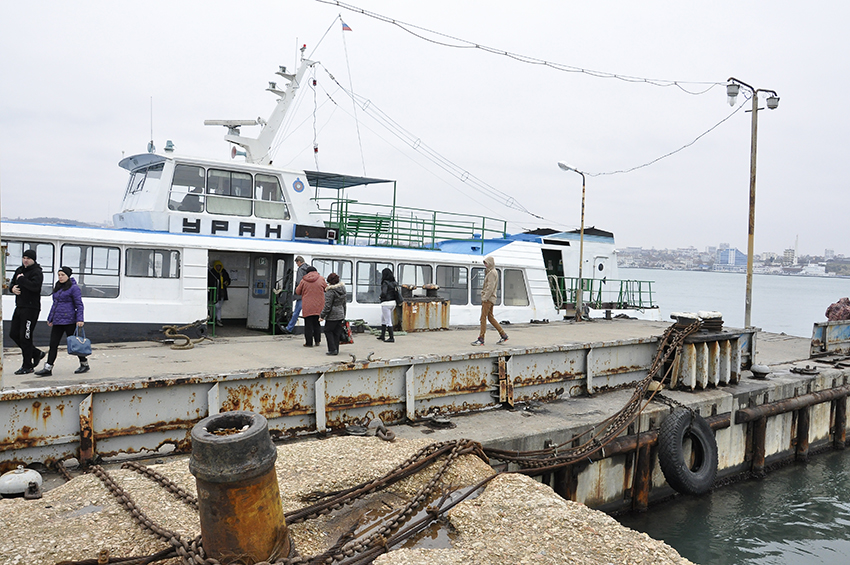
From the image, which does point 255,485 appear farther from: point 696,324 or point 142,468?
point 696,324

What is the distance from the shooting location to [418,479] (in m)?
5.68

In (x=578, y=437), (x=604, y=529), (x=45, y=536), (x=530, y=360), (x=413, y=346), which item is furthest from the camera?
(x=413, y=346)

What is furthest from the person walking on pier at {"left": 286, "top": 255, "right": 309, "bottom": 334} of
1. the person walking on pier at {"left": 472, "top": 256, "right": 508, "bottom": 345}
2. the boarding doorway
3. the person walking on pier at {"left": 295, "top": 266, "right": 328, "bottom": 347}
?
the person walking on pier at {"left": 472, "top": 256, "right": 508, "bottom": 345}

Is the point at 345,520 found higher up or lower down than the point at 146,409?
lower down

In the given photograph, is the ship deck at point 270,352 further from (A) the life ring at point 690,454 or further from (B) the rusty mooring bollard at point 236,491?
(B) the rusty mooring bollard at point 236,491

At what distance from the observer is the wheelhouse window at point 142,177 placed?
12.6m

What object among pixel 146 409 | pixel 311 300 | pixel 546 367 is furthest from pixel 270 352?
pixel 546 367

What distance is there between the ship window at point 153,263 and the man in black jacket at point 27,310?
9.21 ft

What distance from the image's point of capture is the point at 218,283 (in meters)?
12.7

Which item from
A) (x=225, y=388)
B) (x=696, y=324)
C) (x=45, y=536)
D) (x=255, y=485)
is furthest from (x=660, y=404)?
(x=45, y=536)

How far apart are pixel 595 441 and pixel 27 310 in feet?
26.2

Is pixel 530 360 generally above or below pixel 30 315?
below

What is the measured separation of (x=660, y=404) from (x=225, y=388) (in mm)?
6596

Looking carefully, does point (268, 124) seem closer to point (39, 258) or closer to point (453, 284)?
point (453, 284)
